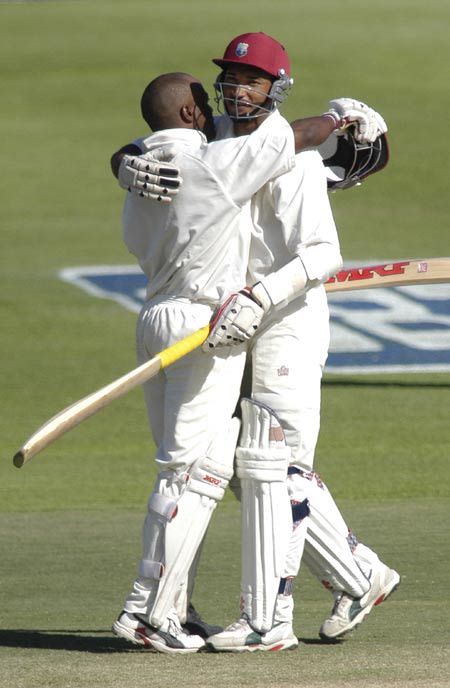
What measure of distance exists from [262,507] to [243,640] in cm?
38

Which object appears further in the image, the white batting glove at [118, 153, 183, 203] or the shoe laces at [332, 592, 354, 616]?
the shoe laces at [332, 592, 354, 616]

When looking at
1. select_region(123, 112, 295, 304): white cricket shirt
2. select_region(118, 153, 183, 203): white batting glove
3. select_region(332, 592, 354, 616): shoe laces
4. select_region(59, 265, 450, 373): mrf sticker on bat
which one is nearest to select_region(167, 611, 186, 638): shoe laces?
select_region(332, 592, 354, 616): shoe laces

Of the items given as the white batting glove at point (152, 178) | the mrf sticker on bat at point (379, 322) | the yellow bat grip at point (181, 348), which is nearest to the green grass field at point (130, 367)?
the mrf sticker on bat at point (379, 322)

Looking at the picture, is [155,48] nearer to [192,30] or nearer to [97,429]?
[192,30]

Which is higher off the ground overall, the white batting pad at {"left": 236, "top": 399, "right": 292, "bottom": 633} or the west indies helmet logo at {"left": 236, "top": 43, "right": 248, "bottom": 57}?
the west indies helmet logo at {"left": 236, "top": 43, "right": 248, "bottom": 57}

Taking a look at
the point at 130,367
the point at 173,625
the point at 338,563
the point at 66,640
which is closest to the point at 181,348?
the point at 173,625

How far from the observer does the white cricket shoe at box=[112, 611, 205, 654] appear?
4.42m

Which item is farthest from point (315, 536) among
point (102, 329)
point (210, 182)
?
point (102, 329)

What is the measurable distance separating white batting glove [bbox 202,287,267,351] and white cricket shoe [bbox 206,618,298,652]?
0.82 metres

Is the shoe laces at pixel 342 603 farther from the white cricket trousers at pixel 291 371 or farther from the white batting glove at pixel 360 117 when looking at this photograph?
the white batting glove at pixel 360 117

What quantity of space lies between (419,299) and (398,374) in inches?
75.6

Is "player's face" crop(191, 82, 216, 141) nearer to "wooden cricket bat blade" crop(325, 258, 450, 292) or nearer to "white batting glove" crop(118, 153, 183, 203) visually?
"white batting glove" crop(118, 153, 183, 203)

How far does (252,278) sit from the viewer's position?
15.0 ft

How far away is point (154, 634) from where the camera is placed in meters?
4.44
